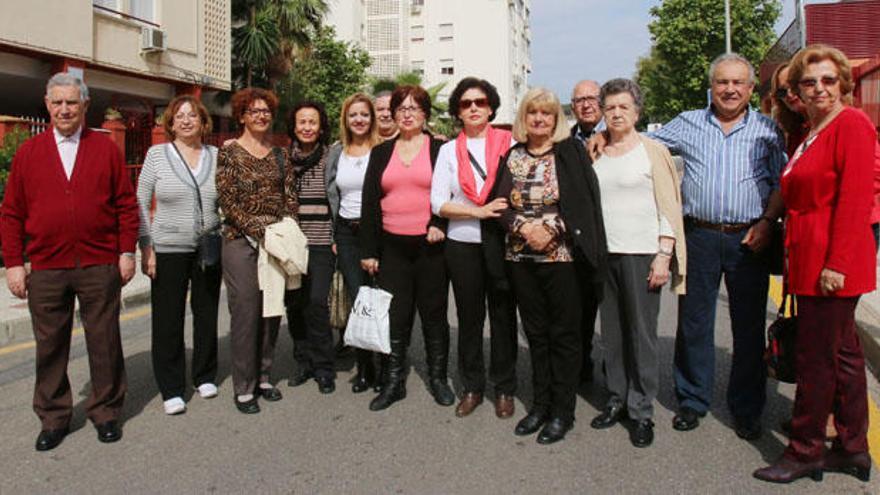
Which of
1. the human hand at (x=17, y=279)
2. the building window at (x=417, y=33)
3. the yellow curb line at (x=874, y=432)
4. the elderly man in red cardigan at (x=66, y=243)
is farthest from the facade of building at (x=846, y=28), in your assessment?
the building window at (x=417, y=33)

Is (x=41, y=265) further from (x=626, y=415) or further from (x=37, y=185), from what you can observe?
(x=626, y=415)

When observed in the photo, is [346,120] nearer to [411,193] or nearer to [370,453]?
[411,193]

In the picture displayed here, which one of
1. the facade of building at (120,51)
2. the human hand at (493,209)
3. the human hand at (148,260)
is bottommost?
the human hand at (148,260)

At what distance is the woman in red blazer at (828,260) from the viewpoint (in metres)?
3.07

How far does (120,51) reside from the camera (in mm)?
14359

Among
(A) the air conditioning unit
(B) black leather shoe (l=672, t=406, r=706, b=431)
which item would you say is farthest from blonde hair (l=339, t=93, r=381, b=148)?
(A) the air conditioning unit

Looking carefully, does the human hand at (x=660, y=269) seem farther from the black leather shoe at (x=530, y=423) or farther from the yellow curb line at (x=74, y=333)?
the yellow curb line at (x=74, y=333)

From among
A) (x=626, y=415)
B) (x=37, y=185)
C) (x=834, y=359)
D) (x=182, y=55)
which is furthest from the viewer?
(x=182, y=55)

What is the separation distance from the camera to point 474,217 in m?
3.94

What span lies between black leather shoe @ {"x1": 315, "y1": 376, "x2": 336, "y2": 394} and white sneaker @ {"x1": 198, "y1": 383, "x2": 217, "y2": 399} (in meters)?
0.68

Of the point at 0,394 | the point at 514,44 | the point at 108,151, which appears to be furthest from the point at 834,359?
the point at 514,44

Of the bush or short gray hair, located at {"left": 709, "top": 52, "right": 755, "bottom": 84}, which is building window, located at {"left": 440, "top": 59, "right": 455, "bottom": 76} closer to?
the bush

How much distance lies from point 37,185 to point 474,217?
2.37m

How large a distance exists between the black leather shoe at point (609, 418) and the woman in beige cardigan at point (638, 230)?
11cm
